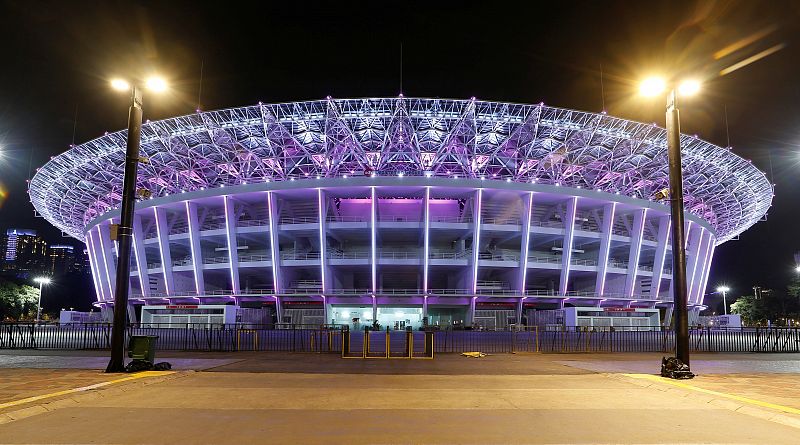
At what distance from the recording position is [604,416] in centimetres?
839

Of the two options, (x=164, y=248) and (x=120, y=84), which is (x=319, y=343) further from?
(x=164, y=248)

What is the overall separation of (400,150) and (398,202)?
34.0 feet

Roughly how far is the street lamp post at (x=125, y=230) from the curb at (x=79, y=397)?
5.61 feet

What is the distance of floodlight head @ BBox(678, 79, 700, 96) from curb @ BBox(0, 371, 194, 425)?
14499 millimetres

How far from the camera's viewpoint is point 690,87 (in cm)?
1410

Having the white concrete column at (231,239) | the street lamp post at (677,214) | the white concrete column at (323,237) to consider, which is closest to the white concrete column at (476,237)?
the white concrete column at (323,237)

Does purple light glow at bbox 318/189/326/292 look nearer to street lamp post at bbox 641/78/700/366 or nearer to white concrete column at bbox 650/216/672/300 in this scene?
white concrete column at bbox 650/216/672/300

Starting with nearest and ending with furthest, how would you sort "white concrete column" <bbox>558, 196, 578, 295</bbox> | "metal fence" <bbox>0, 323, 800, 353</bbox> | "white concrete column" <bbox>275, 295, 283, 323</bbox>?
"metal fence" <bbox>0, 323, 800, 353</bbox>
"white concrete column" <bbox>558, 196, 578, 295</bbox>
"white concrete column" <bbox>275, 295, 283, 323</bbox>

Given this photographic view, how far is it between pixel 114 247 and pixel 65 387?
2744 inches

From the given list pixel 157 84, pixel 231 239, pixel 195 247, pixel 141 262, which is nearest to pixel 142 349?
pixel 157 84

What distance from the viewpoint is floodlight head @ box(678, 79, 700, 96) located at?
14.0 m

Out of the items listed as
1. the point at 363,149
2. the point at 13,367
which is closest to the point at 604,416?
the point at 13,367

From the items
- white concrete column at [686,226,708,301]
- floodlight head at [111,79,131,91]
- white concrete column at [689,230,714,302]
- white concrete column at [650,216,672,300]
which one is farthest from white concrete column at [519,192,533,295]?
floodlight head at [111,79,131,91]

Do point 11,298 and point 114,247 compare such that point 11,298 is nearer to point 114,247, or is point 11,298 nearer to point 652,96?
point 114,247
